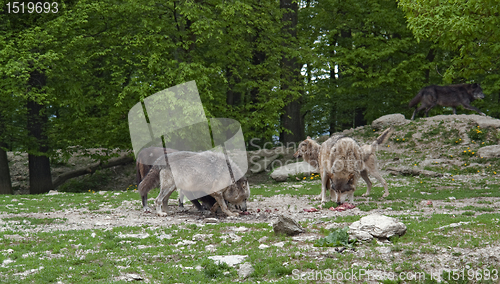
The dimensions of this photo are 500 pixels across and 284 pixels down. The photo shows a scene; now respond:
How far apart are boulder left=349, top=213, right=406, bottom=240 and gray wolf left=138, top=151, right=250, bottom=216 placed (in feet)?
12.2

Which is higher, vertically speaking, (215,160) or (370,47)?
(370,47)

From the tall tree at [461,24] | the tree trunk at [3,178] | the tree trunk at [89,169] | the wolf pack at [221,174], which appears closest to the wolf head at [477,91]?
the tall tree at [461,24]

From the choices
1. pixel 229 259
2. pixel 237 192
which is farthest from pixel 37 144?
Answer: pixel 229 259

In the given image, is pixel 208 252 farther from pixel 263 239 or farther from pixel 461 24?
pixel 461 24

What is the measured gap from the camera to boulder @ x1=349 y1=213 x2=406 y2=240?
744cm

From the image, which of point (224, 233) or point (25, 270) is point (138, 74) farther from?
point (25, 270)

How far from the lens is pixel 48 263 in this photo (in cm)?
676

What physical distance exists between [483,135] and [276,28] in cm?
1069

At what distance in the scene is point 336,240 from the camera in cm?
736

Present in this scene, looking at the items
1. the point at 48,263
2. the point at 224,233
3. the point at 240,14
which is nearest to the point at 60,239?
the point at 48,263

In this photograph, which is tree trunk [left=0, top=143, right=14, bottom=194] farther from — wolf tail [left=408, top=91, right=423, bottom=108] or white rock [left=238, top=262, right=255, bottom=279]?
wolf tail [left=408, top=91, right=423, bottom=108]

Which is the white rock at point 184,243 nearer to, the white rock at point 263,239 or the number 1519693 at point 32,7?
the white rock at point 263,239

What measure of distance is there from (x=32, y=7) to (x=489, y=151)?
20.4m

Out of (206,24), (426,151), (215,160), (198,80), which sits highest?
(206,24)
